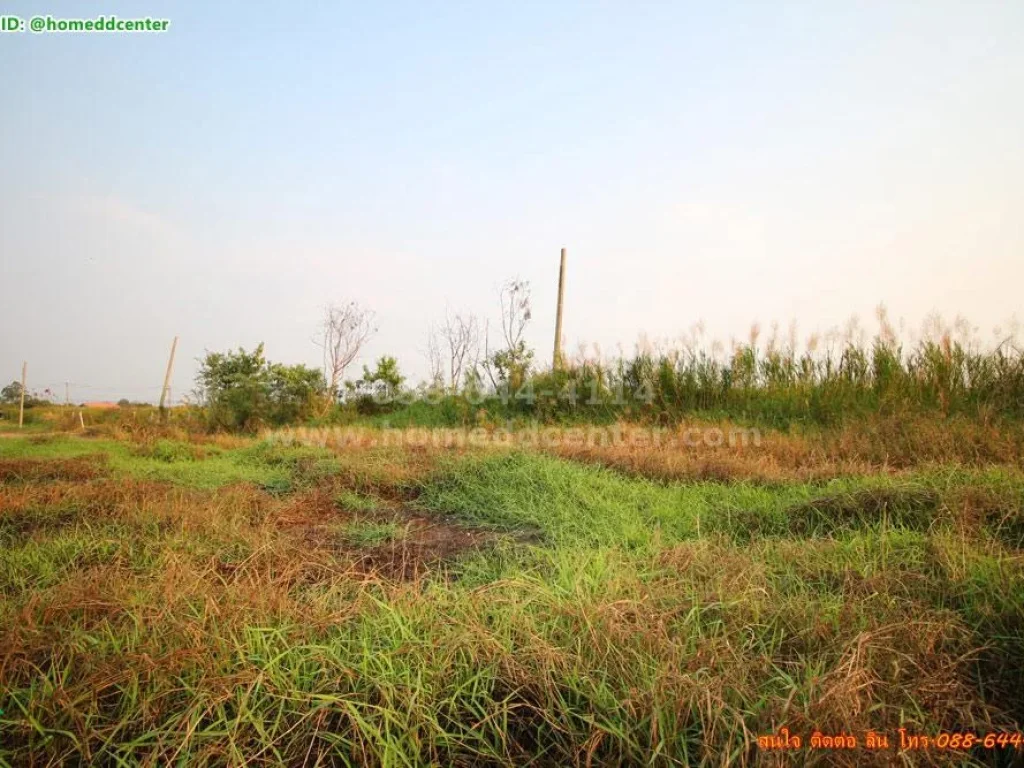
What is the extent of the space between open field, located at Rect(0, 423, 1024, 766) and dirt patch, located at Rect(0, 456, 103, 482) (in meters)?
2.35

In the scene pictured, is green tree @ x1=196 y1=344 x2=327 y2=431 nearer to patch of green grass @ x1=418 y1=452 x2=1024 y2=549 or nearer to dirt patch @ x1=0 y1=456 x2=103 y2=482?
dirt patch @ x1=0 y1=456 x2=103 y2=482

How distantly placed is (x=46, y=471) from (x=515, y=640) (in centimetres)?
606

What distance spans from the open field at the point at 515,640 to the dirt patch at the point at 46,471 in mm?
2348

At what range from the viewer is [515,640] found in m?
1.70

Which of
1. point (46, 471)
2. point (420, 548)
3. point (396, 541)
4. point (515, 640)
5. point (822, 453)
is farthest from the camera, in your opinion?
point (822, 453)

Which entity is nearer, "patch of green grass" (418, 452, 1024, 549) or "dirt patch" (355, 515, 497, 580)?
"dirt patch" (355, 515, 497, 580)

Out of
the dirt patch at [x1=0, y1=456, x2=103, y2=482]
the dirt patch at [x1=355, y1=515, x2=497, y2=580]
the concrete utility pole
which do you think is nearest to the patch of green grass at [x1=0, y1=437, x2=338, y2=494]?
the dirt patch at [x1=0, y1=456, x2=103, y2=482]

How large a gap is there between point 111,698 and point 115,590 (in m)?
0.57

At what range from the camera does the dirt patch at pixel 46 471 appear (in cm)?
528

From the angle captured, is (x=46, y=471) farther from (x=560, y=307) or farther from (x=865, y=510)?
(x=560, y=307)

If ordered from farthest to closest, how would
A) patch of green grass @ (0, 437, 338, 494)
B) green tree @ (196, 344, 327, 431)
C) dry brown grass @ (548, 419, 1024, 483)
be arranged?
green tree @ (196, 344, 327, 431) → patch of green grass @ (0, 437, 338, 494) → dry brown grass @ (548, 419, 1024, 483)

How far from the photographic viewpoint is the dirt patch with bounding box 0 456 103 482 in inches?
208

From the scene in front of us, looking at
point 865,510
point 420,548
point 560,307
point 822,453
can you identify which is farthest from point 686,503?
point 560,307

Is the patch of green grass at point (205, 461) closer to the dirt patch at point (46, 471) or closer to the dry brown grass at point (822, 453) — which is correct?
the dirt patch at point (46, 471)
